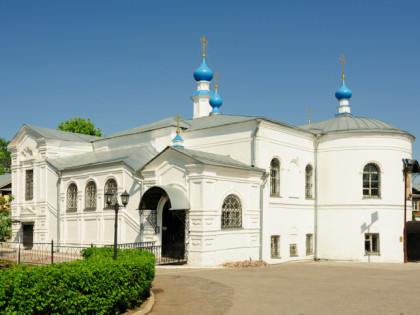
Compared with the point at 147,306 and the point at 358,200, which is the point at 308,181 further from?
the point at 147,306

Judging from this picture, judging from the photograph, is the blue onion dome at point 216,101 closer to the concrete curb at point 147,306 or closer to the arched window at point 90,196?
the arched window at point 90,196

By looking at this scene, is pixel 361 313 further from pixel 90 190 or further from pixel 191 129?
pixel 90 190

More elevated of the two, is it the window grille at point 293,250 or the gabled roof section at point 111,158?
the gabled roof section at point 111,158

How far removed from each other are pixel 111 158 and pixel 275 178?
7.92 m

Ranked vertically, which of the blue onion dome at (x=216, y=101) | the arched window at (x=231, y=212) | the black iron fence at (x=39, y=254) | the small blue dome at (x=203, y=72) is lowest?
the black iron fence at (x=39, y=254)

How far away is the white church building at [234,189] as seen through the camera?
707 inches

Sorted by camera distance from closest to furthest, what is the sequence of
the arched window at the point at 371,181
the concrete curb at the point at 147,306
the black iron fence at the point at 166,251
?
the concrete curb at the point at 147,306 → the black iron fence at the point at 166,251 → the arched window at the point at 371,181

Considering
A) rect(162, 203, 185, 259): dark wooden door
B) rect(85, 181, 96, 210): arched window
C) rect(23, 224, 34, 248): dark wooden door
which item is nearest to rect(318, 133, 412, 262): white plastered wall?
rect(162, 203, 185, 259): dark wooden door

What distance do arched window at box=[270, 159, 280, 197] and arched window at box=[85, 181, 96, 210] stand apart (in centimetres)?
830

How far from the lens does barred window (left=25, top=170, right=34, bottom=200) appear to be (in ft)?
85.3

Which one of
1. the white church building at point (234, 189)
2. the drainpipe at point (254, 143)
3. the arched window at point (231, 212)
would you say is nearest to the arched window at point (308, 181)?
the white church building at point (234, 189)

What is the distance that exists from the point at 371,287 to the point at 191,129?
39.9 feet

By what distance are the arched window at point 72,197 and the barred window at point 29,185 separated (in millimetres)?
3546

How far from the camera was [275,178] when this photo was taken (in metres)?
20.7
